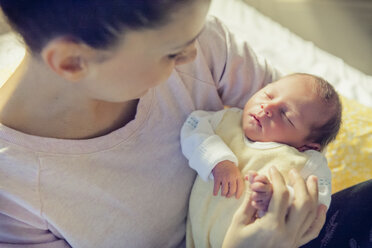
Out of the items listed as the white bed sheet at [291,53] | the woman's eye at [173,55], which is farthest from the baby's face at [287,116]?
the white bed sheet at [291,53]

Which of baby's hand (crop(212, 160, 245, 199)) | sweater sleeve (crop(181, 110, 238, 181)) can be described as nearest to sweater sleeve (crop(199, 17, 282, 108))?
sweater sleeve (crop(181, 110, 238, 181))

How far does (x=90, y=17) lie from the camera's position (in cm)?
54

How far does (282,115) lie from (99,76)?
45 centimetres

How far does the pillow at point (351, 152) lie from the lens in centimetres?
110

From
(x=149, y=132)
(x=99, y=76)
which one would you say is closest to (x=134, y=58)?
(x=99, y=76)

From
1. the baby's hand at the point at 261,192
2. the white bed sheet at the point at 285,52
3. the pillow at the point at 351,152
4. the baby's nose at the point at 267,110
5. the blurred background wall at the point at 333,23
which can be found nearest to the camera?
the baby's hand at the point at 261,192

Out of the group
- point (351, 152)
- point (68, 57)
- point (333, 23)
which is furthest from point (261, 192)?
point (333, 23)

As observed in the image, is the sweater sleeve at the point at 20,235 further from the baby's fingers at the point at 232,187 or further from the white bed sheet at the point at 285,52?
the white bed sheet at the point at 285,52

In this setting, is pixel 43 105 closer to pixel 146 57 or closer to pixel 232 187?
pixel 146 57

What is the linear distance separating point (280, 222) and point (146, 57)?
356 millimetres

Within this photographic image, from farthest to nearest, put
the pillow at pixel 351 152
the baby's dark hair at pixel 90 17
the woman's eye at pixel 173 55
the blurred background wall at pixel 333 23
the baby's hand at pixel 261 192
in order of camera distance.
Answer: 1. the blurred background wall at pixel 333 23
2. the pillow at pixel 351 152
3. the baby's hand at pixel 261 192
4. the woman's eye at pixel 173 55
5. the baby's dark hair at pixel 90 17

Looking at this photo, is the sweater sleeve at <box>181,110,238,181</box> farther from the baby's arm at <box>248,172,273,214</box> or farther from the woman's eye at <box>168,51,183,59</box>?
the woman's eye at <box>168,51,183,59</box>

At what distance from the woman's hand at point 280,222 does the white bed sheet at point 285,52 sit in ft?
2.25

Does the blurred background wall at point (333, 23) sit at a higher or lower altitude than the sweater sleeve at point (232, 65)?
lower
